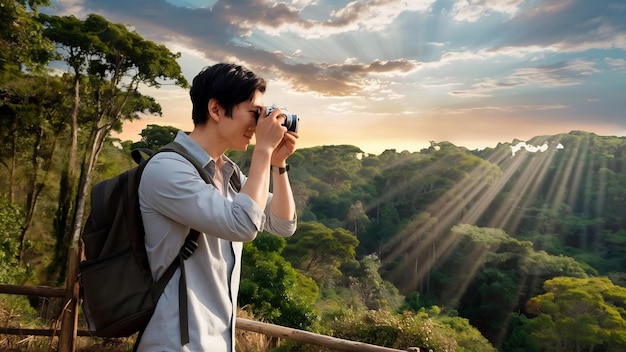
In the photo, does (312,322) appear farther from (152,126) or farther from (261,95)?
(261,95)

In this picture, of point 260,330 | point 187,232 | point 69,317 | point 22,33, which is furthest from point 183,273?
point 22,33

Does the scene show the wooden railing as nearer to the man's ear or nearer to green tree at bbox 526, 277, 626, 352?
the man's ear

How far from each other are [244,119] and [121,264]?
28 centimetres

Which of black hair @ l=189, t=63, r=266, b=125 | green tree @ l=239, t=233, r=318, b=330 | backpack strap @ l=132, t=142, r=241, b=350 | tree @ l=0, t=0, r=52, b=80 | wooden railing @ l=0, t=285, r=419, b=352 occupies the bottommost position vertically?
green tree @ l=239, t=233, r=318, b=330

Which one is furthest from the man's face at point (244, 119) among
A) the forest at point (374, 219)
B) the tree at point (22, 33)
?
the tree at point (22, 33)

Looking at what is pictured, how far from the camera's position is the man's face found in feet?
2.60

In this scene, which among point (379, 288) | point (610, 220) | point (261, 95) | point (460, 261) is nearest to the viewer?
point (261, 95)

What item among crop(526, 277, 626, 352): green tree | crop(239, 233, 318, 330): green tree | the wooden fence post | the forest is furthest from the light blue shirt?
crop(526, 277, 626, 352): green tree

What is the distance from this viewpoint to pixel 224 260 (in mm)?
781

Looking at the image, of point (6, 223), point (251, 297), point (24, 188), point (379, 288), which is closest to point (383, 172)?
point (379, 288)

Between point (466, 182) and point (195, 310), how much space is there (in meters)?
33.0

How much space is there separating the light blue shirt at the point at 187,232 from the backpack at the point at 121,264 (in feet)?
0.03

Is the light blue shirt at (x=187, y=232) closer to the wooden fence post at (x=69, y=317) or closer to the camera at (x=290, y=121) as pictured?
the camera at (x=290, y=121)

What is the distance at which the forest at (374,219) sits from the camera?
11.1 metres
